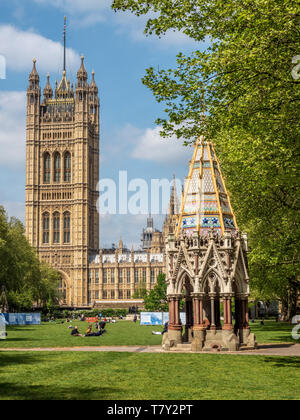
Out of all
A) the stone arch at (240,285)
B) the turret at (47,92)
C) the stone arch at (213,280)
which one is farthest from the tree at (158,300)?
the turret at (47,92)

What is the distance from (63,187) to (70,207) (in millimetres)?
5208

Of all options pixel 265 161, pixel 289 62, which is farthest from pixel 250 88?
pixel 265 161

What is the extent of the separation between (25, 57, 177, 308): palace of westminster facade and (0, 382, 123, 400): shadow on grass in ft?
398

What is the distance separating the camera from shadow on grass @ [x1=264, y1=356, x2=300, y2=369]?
1867cm

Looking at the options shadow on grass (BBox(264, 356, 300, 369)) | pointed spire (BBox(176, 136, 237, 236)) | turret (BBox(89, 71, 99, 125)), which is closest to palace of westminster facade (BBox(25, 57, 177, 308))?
turret (BBox(89, 71, 99, 125))

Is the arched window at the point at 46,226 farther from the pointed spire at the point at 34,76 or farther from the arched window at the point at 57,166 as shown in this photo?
the pointed spire at the point at 34,76

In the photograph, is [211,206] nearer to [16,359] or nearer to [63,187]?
[16,359]

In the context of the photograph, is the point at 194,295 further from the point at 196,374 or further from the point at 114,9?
the point at 114,9

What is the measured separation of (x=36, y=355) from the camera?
22.1 metres

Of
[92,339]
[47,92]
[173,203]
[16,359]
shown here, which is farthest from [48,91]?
[16,359]

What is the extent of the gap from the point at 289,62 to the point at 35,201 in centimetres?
12493

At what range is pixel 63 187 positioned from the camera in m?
138

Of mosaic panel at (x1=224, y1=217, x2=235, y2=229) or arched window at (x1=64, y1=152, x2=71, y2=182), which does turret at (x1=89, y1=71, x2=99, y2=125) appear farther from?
mosaic panel at (x1=224, y1=217, x2=235, y2=229)

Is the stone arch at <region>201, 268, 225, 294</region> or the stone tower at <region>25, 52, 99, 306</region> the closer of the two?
the stone arch at <region>201, 268, 225, 294</region>
